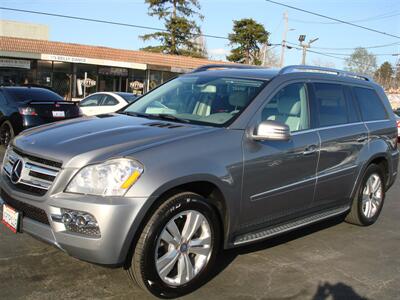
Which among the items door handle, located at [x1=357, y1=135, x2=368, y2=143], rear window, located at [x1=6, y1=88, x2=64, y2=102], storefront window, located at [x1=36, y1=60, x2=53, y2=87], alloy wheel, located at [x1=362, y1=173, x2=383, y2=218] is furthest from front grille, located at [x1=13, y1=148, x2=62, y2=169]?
storefront window, located at [x1=36, y1=60, x2=53, y2=87]

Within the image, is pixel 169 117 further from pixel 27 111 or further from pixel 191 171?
pixel 27 111

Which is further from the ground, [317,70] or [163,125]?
[317,70]

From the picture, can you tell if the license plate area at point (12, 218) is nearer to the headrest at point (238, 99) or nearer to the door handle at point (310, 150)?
the headrest at point (238, 99)

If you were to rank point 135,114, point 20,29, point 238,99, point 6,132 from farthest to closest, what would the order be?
point 20,29 < point 6,132 < point 135,114 < point 238,99

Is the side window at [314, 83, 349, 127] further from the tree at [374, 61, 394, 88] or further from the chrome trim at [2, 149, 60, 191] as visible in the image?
the tree at [374, 61, 394, 88]

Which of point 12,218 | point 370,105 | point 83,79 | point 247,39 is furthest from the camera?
point 247,39

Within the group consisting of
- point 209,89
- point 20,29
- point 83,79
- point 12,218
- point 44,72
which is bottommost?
point 12,218

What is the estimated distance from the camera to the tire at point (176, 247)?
3.29 meters

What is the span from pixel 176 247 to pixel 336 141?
87.4 inches

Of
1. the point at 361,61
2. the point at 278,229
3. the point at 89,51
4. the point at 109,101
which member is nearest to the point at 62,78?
the point at 89,51

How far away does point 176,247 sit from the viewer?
349 centimetres

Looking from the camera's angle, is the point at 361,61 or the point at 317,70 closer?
the point at 317,70

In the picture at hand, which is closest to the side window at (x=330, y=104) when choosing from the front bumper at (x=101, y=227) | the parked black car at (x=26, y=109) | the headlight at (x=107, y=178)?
the headlight at (x=107, y=178)

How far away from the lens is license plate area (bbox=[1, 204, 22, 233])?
3455mm
